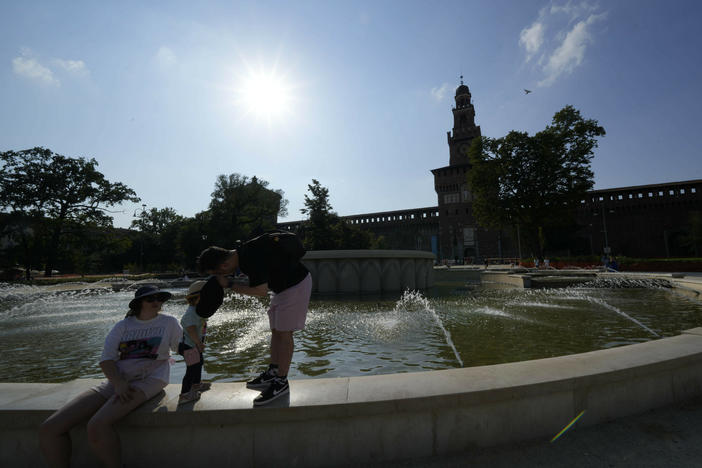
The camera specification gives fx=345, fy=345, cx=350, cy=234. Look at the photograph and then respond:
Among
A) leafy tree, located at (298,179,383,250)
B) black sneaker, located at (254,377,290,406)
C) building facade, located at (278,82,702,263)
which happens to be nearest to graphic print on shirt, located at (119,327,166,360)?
black sneaker, located at (254,377,290,406)

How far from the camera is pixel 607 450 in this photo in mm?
1766

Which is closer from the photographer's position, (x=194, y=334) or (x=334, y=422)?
(x=334, y=422)

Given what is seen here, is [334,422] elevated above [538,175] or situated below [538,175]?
below

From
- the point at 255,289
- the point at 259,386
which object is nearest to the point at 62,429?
the point at 259,386

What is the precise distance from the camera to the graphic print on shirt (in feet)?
6.94

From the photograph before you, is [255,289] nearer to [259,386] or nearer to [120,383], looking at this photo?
[259,386]

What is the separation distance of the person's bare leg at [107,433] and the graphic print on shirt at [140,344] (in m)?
0.38

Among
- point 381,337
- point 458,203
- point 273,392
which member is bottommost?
point 381,337

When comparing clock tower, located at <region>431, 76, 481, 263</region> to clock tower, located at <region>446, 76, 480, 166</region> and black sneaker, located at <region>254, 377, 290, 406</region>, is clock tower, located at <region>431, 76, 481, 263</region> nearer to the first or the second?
clock tower, located at <region>446, 76, 480, 166</region>

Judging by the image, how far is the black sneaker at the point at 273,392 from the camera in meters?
1.79

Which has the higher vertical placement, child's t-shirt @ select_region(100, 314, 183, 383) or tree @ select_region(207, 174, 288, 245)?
tree @ select_region(207, 174, 288, 245)

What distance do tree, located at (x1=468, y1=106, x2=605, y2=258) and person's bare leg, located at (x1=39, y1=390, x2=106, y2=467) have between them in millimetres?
28846

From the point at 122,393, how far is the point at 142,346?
409mm

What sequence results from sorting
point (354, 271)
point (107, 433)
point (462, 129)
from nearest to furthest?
point (107, 433)
point (354, 271)
point (462, 129)
